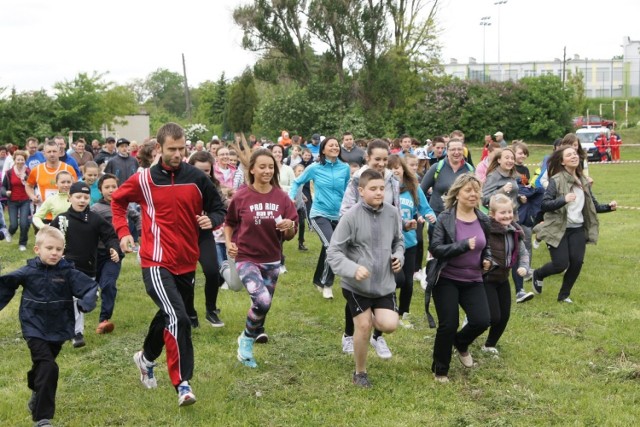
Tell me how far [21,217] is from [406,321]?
30.5 ft

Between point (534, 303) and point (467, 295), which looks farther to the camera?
point (534, 303)

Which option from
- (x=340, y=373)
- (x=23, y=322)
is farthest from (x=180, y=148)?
(x=340, y=373)

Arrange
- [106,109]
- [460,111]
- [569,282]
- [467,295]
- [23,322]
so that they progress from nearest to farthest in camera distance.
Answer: [23,322]
[467,295]
[569,282]
[106,109]
[460,111]

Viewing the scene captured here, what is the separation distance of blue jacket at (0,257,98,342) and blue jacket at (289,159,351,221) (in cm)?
417

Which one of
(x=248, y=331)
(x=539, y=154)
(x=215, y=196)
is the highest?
(x=215, y=196)

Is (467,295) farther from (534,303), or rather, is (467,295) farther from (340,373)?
(534,303)

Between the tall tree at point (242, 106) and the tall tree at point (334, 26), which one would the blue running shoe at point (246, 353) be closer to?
the tall tree at point (334, 26)

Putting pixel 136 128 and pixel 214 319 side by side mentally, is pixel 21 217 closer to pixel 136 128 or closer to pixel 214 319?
pixel 214 319

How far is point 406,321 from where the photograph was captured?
8.12 m

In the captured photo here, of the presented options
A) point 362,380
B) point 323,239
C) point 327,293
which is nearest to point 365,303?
point 362,380

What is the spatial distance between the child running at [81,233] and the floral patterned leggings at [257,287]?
5.44 feet

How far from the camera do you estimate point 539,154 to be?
42.4 metres

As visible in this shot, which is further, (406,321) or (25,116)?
(25,116)

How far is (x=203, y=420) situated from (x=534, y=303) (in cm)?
514
